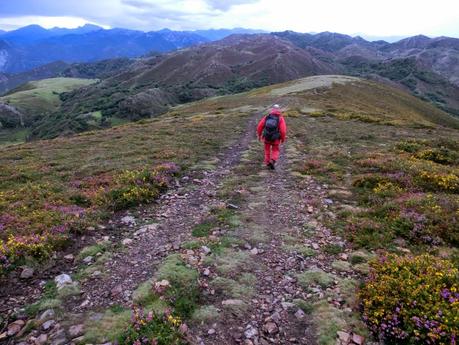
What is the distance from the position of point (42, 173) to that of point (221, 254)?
14.0m

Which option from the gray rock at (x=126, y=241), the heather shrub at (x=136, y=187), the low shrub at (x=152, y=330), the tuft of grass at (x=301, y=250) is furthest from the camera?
the heather shrub at (x=136, y=187)

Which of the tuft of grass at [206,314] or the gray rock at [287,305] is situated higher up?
the tuft of grass at [206,314]

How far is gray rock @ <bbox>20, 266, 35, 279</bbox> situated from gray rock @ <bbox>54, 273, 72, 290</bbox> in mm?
798

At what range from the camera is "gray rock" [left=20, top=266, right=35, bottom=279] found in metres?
10.3

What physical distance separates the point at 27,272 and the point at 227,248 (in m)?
5.87

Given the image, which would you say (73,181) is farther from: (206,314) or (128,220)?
(206,314)

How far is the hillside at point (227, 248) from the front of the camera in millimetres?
8336

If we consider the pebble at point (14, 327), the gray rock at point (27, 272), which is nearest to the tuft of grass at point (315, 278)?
the pebble at point (14, 327)

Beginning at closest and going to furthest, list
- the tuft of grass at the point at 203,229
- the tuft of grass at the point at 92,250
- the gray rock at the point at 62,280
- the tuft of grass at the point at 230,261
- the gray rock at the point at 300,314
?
the gray rock at the point at 300,314, the gray rock at the point at 62,280, the tuft of grass at the point at 230,261, the tuft of grass at the point at 92,250, the tuft of grass at the point at 203,229

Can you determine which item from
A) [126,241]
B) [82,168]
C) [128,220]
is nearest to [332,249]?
[126,241]

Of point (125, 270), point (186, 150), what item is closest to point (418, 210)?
point (125, 270)

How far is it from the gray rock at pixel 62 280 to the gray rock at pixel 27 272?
2.62 feet

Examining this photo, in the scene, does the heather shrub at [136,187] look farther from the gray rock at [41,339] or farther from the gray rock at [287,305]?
the gray rock at [287,305]

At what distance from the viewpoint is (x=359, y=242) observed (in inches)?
482
